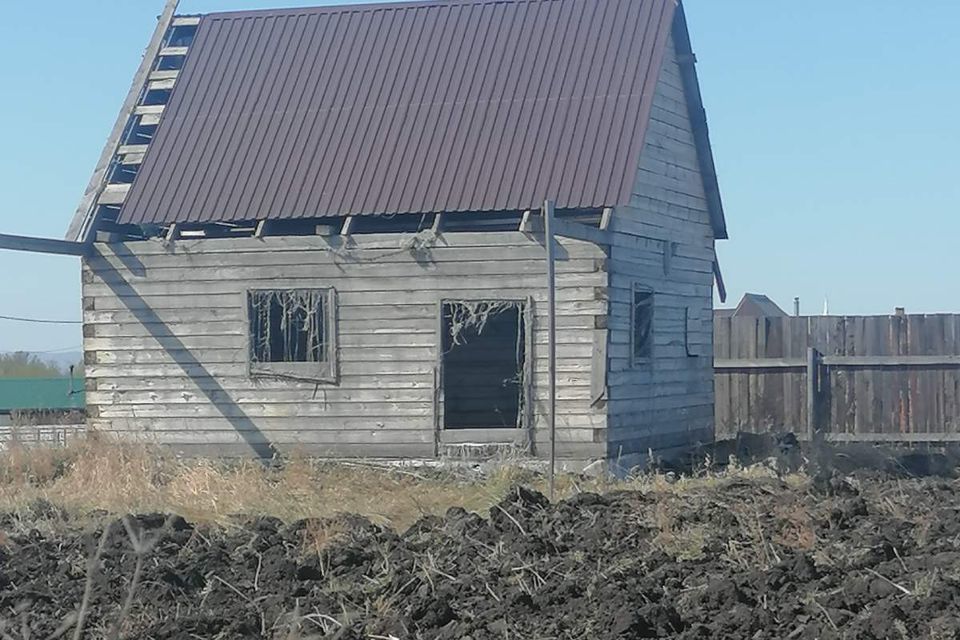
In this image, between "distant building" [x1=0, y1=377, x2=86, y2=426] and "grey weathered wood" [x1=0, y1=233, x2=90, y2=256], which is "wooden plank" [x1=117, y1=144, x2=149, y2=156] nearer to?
"grey weathered wood" [x1=0, y1=233, x2=90, y2=256]

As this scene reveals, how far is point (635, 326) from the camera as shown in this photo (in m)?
17.3

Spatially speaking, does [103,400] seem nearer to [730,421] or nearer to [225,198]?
[225,198]

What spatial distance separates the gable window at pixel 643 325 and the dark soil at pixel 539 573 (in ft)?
17.5

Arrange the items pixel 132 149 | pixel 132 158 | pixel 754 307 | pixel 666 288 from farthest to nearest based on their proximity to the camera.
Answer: pixel 754 307 < pixel 132 149 < pixel 132 158 < pixel 666 288

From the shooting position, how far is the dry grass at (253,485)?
13.1 metres

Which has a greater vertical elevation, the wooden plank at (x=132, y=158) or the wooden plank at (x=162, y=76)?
the wooden plank at (x=162, y=76)

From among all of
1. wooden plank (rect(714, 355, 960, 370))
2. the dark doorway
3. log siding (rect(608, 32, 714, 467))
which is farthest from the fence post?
the dark doorway

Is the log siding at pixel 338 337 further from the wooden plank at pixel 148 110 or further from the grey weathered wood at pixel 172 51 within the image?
the grey weathered wood at pixel 172 51

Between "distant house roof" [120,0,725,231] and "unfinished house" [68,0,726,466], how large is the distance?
37 mm

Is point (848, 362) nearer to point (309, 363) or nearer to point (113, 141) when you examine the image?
point (309, 363)

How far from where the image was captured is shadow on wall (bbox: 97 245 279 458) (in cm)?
1684

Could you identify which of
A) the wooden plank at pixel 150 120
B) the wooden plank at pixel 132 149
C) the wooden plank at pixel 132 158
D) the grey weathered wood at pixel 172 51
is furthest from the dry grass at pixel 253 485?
the grey weathered wood at pixel 172 51

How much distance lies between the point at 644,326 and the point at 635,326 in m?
0.29

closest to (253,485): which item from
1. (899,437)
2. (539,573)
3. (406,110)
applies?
(539,573)
